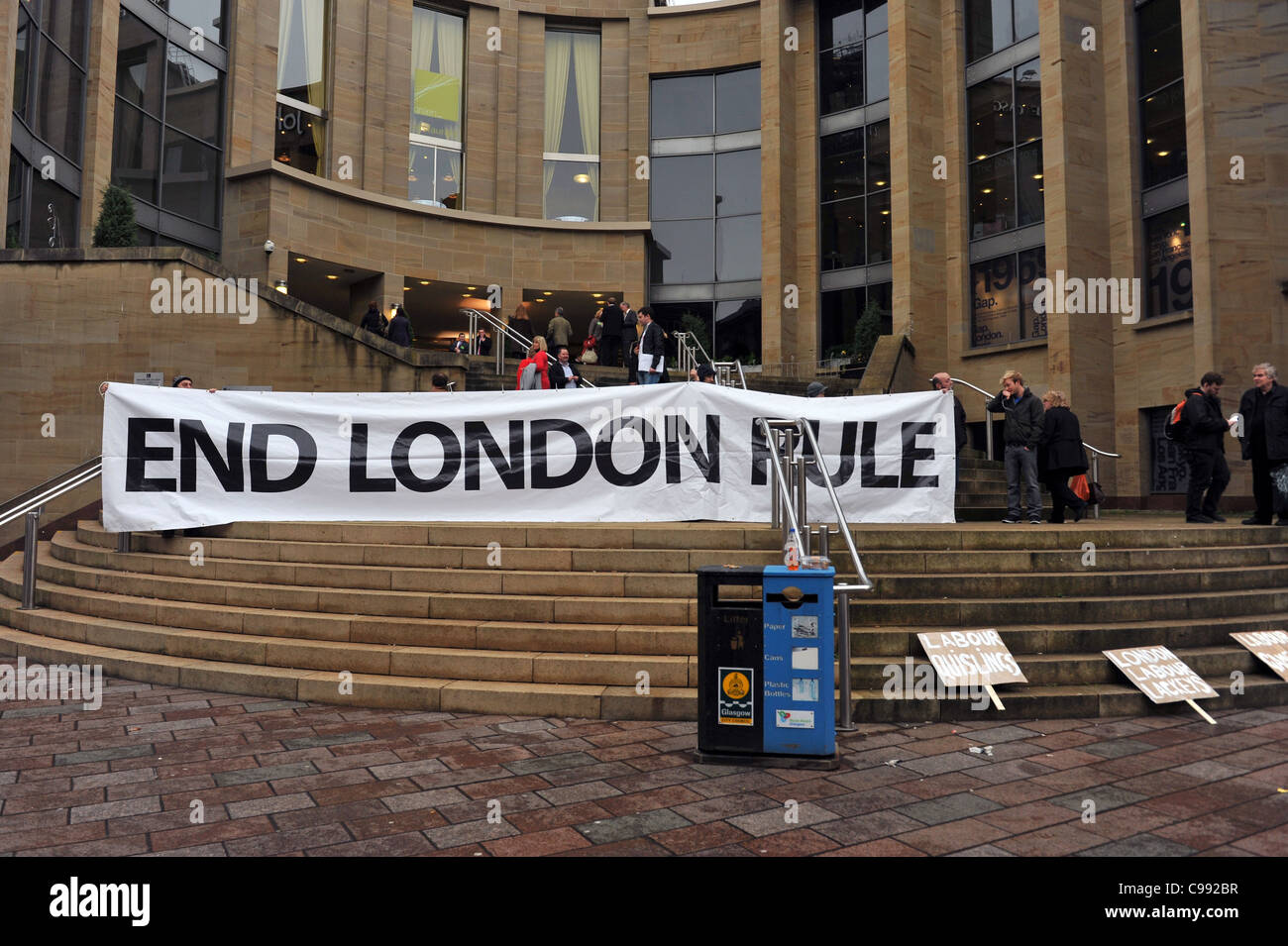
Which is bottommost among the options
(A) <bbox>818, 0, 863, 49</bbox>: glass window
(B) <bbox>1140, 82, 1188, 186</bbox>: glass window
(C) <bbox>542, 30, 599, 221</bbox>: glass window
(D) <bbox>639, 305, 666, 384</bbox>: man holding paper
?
(D) <bbox>639, 305, 666, 384</bbox>: man holding paper

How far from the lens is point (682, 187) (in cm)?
2881

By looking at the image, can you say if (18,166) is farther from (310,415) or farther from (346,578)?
(346,578)

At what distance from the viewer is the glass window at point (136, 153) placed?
20453 millimetres

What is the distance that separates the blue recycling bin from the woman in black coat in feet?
22.3

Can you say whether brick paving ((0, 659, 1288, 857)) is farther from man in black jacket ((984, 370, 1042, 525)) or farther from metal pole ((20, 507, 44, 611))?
man in black jacket ((984, 370, 1042, 525))

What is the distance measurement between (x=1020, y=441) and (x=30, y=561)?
36.9 feet

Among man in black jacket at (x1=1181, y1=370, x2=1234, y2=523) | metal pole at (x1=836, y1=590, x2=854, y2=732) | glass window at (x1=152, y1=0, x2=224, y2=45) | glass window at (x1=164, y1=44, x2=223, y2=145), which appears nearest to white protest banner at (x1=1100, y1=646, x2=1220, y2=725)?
metal pole at (x1=836, y1=590, x2=854, y2=732)

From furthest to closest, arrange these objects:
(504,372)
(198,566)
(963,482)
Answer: (504,372) → (963,482) → (198,566)

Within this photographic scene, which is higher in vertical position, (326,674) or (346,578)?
(346,578)

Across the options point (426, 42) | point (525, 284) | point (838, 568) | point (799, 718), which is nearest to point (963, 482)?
point (838, 568)

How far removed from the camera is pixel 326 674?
22.2 feet

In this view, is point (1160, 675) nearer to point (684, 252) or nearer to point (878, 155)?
point (878, 155)

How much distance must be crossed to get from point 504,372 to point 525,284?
953 cm

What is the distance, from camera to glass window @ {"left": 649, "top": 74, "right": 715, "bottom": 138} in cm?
2875
